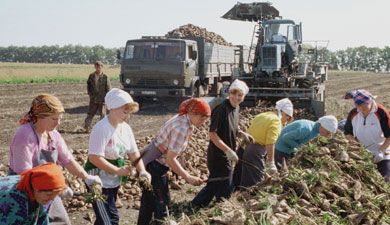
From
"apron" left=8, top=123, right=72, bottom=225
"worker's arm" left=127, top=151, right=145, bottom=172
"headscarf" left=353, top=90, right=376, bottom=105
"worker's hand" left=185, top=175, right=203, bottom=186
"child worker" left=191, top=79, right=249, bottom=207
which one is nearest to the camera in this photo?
"apron" left=8, top=123, right=72, bottom=225

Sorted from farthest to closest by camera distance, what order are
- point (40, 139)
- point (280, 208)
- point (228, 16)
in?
point (228, 16)
point (280, 208)
point (40, 139)

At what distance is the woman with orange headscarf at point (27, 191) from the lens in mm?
2289

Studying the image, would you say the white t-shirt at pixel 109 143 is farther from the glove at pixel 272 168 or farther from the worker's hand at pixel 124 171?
the glove at pixel 272 168

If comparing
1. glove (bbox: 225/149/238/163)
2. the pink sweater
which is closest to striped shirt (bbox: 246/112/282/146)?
glove (bbox: 225/149/238/163)

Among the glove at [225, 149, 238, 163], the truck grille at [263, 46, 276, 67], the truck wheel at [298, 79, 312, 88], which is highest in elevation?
the truck grille at [263, 46, 276, 67]

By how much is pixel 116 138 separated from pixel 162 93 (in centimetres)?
1104

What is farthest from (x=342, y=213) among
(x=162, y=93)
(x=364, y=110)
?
(x=162, y=93)

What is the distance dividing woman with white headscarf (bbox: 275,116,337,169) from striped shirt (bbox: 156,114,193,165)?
1.69 m

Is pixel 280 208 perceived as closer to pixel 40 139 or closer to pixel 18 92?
pixel 40 139

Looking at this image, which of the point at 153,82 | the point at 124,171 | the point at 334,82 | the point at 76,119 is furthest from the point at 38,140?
the point at 334,82

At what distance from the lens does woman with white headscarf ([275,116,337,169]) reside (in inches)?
195

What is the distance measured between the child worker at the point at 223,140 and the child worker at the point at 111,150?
1.13 meters

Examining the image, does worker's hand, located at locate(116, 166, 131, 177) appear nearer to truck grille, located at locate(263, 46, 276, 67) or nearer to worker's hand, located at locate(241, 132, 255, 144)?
worker's hand, located at locate(241, 132, 255, 144)

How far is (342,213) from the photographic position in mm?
3973
